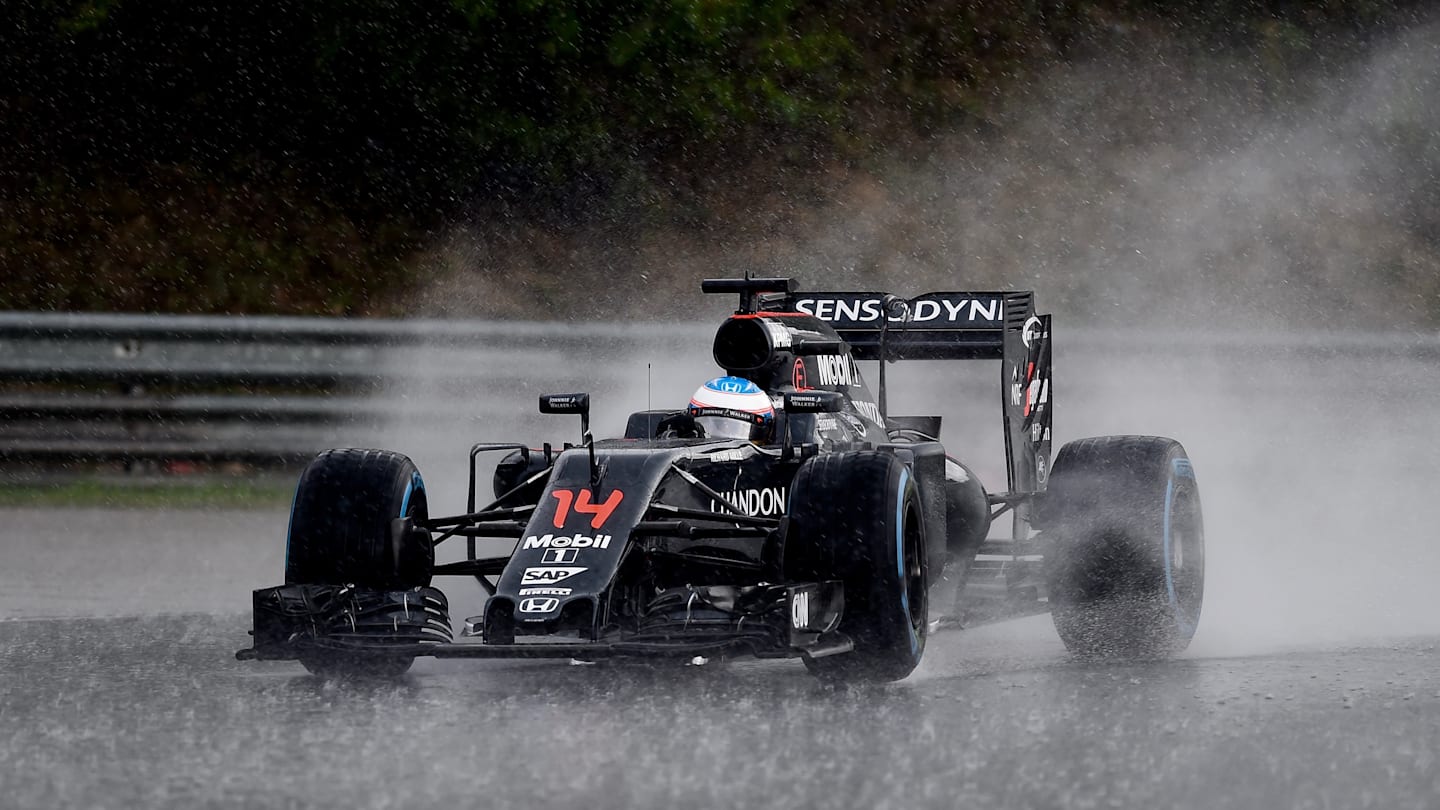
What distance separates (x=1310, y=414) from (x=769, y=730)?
9609 mm

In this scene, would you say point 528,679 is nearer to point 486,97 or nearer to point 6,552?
point 6,552

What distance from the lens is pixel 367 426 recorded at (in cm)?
1388

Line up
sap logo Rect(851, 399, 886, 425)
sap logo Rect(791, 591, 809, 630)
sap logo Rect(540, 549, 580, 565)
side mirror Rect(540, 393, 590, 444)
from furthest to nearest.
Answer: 1. sap logo Rect(851, 399, 886, 425)
2. side mirror Rect(540, 393, 590, 444)
3. sap logo Rect(540, 549, 580, 565)
4. sap logo Rect(791, 591, 809, 630)

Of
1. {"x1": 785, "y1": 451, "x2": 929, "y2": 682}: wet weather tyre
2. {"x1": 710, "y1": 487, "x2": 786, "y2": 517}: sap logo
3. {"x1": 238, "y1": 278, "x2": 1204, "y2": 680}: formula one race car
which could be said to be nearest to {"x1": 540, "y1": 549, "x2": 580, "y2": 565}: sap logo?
{"x1": 238, "y1": 278, "x2": 1204, "y2": 680}: formula one race car

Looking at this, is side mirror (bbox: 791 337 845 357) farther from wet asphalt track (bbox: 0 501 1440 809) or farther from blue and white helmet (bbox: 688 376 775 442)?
wet asphalt track (bbox: 0 501 1440 809)

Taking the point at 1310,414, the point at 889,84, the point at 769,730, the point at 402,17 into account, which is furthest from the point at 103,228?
the point at 769,730

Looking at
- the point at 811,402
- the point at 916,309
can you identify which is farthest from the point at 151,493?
the point at 811,402

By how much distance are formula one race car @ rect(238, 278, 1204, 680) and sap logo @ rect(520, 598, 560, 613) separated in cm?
1

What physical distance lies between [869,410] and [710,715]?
3.37m

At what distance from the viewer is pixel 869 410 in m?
9.52

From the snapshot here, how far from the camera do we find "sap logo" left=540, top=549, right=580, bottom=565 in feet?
23.1

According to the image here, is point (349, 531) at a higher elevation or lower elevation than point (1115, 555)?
higher

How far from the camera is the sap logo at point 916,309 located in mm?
9898

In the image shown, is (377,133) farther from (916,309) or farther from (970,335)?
(970,335)
